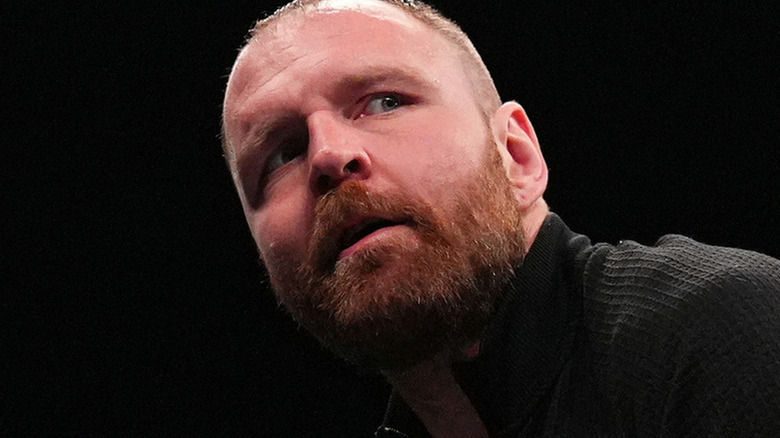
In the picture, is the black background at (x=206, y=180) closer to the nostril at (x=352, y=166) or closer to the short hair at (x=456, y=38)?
the short hair at (x=456, y=38)

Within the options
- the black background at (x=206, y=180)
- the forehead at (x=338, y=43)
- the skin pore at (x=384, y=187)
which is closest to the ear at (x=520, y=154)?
the skin pore at (x=384, y=187)

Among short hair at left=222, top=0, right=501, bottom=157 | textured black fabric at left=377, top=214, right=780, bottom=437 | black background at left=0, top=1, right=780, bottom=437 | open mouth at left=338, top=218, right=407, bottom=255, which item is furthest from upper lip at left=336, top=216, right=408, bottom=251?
black background at left=0, top=1, right=780, bottom=437

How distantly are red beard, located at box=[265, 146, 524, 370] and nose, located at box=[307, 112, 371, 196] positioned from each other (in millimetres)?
18

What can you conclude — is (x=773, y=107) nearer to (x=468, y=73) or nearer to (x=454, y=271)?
(x=468, y=73)

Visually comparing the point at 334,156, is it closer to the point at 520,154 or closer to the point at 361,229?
the point at 361,229

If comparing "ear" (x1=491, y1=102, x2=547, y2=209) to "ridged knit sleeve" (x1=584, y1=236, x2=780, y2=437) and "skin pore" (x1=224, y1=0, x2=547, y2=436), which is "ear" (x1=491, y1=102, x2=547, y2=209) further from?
"ridged knit sleeve" (x1=584, y1=236, x2=780, y2=437)

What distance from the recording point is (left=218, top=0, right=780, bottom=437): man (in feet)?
2.38

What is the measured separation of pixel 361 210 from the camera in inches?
35.1

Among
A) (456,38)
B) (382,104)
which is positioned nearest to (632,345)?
(382,104)

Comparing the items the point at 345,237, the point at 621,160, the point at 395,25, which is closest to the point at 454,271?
the point at 345,237

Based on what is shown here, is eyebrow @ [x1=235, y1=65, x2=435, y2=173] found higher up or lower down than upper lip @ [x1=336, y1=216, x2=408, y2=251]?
higher up

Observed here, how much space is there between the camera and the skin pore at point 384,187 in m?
0.89

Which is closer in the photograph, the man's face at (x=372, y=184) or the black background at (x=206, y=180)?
the man's face at (x=372, y=184)

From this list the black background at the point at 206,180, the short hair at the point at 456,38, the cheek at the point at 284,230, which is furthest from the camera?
the black background at the point at 206,180
